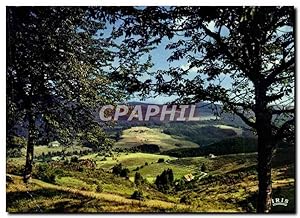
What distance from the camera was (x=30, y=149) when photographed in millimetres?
11633

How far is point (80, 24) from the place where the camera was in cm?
1147

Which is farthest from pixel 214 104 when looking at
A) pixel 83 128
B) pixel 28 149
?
pixel 28 149

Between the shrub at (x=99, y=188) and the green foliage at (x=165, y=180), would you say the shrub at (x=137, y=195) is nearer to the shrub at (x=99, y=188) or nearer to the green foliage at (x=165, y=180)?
the green foliage at (x=165, y=180)

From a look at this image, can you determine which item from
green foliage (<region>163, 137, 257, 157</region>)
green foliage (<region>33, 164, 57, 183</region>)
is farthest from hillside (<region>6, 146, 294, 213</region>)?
green foliage (<region>163, 137, 257, 157</region>)

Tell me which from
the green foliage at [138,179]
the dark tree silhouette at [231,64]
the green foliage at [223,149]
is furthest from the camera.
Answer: the green foliage at [138,179]

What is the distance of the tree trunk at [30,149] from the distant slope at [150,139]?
5.21 feet

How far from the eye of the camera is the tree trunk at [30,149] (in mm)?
11641

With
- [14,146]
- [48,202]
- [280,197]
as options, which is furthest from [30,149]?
[280,197]

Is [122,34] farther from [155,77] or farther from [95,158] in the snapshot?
[95,158]

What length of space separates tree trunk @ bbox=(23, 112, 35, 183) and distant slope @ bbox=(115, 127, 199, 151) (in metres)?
1.59

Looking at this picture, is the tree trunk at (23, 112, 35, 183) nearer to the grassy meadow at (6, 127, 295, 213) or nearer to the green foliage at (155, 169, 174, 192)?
the grassy meadow at (6, 127, 295, 213)

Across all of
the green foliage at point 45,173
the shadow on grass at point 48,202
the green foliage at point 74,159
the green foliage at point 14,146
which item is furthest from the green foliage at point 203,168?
the green foliage at point 14,146

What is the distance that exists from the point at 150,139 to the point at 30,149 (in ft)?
7.32

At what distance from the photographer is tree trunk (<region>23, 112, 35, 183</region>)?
11.6 meters
